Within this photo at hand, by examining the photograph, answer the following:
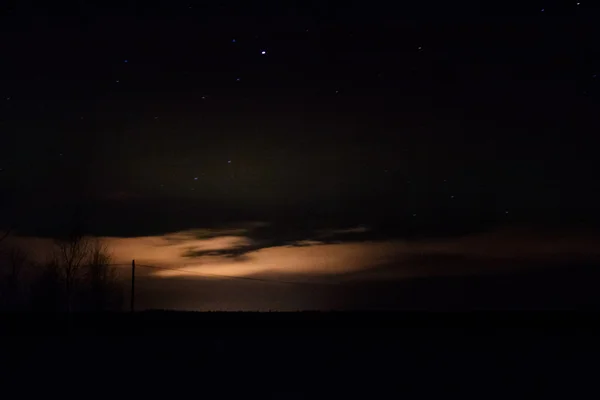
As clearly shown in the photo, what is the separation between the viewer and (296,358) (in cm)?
1772

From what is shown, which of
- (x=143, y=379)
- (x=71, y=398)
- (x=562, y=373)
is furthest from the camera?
(x=562, y=373)

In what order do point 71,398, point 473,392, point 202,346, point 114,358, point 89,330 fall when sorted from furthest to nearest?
point 89,330 < point 202,346 < point 114,358 < point 473,392 < point 71,398

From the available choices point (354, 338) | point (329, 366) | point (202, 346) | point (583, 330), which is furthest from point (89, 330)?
point (583, 330)

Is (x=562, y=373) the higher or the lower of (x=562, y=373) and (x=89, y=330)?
the lower

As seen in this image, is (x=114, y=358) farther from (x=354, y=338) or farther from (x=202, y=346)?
(x=354, y=338)

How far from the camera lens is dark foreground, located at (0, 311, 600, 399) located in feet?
44.6

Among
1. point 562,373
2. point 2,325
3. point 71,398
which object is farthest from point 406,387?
point 2,325

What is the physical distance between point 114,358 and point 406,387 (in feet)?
25.2

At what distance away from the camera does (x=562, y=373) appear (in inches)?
620

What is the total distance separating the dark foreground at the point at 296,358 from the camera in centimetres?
→ 1360

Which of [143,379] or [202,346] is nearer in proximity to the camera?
[143,379]

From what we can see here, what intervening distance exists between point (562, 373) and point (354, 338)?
24.7ft

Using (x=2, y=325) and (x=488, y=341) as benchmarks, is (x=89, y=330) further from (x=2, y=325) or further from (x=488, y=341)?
(x=488, y=341)

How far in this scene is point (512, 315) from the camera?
3192cm
